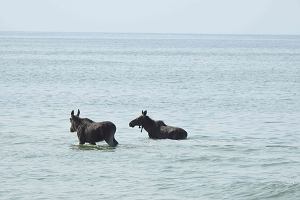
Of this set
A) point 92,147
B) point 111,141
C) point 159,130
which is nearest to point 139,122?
point 159,130

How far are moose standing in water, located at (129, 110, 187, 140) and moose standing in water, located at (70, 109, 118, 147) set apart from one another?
2.72 meters

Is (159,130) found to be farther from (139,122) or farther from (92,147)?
(92,147)

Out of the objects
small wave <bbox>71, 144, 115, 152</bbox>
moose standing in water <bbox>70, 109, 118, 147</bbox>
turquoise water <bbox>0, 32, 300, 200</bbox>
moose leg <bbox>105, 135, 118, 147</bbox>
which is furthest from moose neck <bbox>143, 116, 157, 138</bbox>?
small wave <bbox>71, 144, 115, 152</bbox>

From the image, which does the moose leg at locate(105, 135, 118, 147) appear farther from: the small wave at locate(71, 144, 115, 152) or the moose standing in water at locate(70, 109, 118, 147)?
the small wave at locate(71, 144, 115, 152)

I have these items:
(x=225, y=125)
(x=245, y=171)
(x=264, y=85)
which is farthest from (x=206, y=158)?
(x=264, y=85)

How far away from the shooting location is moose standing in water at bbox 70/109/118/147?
27.0 m

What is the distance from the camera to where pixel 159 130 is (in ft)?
98.8

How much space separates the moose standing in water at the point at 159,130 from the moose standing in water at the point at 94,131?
8.93 feet

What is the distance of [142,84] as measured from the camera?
65188 mm

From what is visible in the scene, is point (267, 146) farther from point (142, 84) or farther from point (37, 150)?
point (142, 84)

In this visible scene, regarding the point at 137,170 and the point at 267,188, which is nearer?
the point at 267,188

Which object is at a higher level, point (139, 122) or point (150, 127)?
point (139, 122)

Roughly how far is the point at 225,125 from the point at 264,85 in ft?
99.3

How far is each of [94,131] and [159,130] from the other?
3.63m
